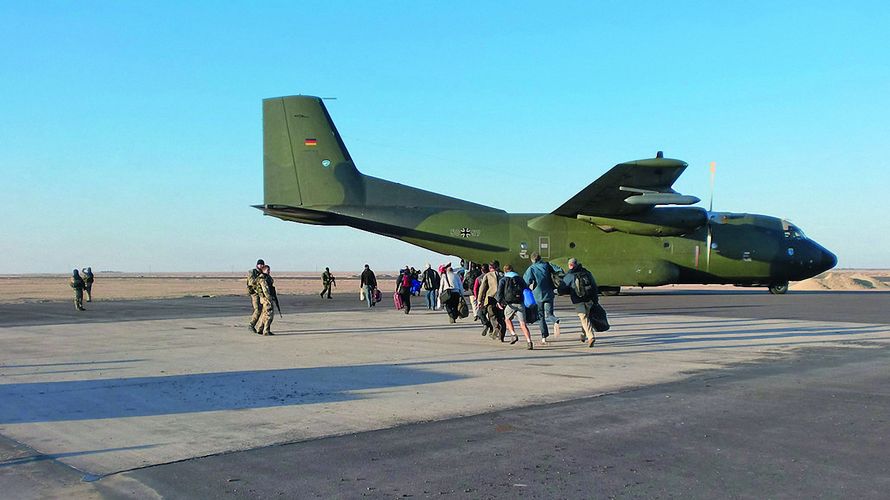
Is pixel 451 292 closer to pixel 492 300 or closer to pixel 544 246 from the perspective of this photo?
pixel 492 300

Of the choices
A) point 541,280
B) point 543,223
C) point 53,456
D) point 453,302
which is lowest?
point 53,456

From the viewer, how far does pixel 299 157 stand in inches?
1030

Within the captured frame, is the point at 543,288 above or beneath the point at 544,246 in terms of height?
beneath

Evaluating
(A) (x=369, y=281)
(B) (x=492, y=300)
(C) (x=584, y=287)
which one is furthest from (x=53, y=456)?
(A) (x=369, y=281)

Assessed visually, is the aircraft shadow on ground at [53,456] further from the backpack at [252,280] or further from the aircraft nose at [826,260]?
the aircraft nose at [826,260]

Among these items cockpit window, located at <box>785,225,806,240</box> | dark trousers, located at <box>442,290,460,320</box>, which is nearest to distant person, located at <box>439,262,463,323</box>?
dark trousers, located at <box>442,290,460,320</box>

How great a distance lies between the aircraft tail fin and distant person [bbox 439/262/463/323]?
9710 millimetres

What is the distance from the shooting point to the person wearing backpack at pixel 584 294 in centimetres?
1239

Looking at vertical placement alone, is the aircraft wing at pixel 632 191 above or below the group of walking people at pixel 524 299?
above

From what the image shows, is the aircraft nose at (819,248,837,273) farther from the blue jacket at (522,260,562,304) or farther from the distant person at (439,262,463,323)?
the blue jacket at (522,260,562,304)

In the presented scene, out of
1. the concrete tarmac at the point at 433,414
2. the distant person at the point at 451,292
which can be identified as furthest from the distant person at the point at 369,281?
the concrete tarmac at the point at 433,414

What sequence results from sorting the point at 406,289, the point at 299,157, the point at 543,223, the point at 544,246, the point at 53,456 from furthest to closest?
the point at 543,223 < the point at 544,246 < the point at 299,157 < the point at 406,289 < the point at 53,456

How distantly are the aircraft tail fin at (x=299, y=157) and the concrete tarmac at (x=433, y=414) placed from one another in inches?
492

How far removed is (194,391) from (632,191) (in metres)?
19.0
